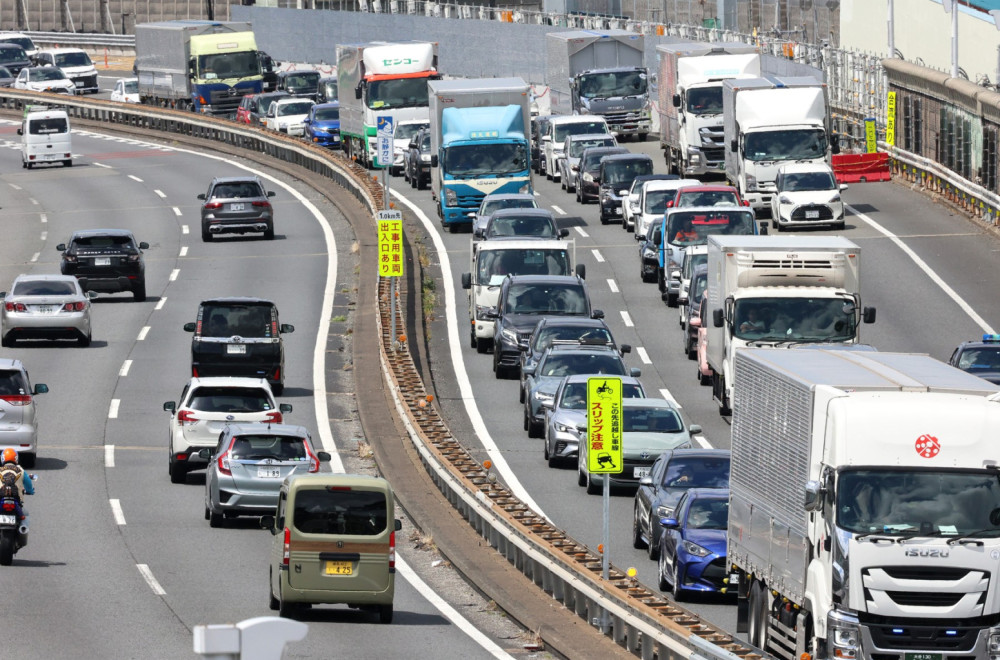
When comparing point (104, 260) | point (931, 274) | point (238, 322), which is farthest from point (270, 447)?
point (931, 274)

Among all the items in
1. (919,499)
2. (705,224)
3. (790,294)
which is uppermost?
(919,499)

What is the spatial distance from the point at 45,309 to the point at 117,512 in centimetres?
1512

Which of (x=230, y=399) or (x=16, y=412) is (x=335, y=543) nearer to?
(x=230, y=399)

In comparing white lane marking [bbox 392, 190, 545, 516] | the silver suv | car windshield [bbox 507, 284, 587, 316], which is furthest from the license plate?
car windshield [bbox 507, 284, 587, 316]

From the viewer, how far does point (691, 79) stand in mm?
62156

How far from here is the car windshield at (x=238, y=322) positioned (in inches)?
1516

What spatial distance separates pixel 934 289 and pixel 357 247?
53.1 ft

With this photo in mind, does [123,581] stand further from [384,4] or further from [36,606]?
[384,4]

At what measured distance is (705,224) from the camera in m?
45.4

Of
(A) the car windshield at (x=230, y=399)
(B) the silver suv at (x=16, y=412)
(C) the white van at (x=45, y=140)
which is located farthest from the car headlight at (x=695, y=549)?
(C) the white van at (x=45, y=140)

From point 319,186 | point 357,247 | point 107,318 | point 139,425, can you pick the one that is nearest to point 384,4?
point 319,186

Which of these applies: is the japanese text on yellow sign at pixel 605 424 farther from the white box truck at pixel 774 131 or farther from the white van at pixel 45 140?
the white van at pixel 45 140

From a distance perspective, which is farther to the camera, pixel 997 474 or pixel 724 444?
pixel 724 444

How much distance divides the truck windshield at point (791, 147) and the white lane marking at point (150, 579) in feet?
105
